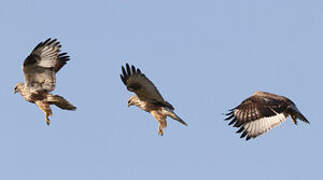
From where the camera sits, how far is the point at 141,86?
28.0 meters

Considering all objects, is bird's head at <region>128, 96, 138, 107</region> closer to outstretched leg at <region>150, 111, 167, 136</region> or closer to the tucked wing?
outstretched leg at <region>150, 111, 167, 136</region>

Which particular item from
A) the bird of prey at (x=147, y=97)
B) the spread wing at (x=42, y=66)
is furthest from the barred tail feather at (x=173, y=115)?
the spread wing at (x=42, y=66)

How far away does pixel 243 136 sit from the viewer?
28.4 m

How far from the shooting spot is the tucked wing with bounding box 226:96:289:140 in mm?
28375

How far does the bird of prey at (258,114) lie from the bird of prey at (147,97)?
1.37m

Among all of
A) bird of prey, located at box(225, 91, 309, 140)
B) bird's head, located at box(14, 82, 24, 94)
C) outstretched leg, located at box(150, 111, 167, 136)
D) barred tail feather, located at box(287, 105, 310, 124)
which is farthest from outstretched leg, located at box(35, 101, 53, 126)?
barred tail feather, located at box(287, 105, 310, 124)

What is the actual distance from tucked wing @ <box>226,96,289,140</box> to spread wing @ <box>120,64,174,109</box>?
150 centimetres

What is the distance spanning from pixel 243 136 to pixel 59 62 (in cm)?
475

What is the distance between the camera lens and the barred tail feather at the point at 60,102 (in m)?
28.8

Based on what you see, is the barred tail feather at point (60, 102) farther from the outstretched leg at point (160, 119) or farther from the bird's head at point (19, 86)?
the outstretched leg at point (160, 119)

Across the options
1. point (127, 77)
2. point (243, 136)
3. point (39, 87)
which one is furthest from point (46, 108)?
point (243, 136)

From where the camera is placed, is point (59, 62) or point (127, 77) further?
point (59, 62)

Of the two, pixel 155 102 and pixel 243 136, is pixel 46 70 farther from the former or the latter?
pixel 243 136

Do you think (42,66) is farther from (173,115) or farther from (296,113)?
(296,113)
